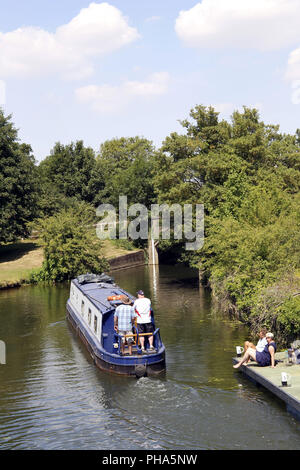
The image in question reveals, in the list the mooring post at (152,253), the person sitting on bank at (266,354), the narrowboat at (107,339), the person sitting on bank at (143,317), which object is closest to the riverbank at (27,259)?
the mooring post at (152,253)

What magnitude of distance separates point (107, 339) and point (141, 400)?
3966 mm

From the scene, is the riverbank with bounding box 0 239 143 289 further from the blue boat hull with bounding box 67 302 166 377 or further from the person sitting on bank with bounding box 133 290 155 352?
the person sitting on bank with bounding box 133 290 155 352

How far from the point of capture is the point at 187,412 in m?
15.2

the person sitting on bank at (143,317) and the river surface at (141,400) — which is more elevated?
the person sitting on bank at (143,317)

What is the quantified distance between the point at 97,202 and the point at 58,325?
46285mm

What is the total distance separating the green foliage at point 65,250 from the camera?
150 feet

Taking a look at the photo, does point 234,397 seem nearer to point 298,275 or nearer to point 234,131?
point 298,275

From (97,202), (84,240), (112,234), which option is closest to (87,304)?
(84,240)
